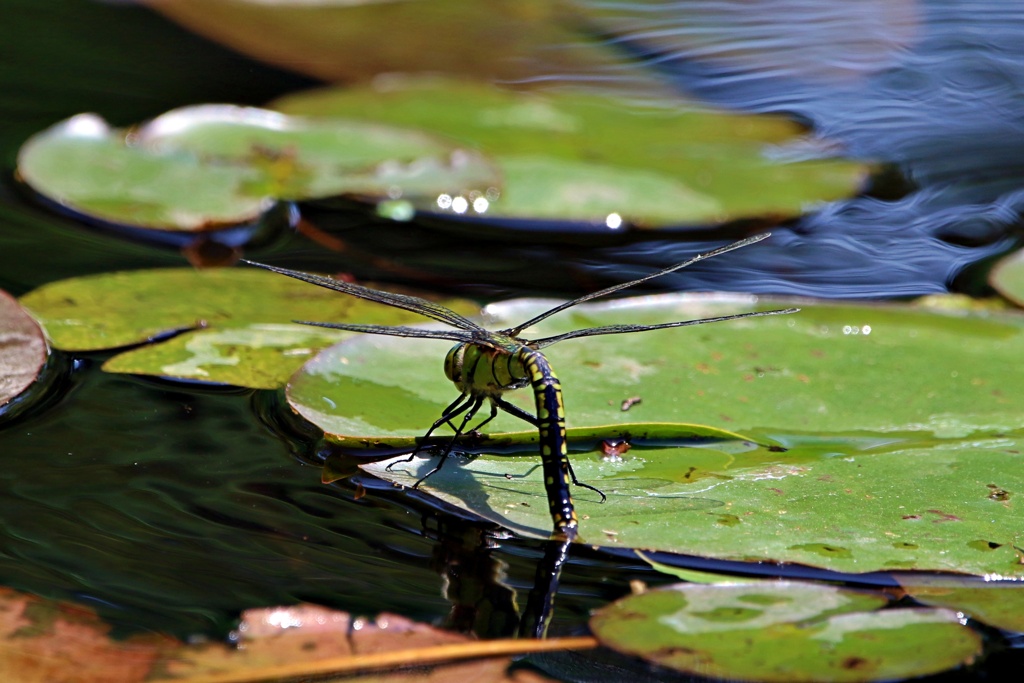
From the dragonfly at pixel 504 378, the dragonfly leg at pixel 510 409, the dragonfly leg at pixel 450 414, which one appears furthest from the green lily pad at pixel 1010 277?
the dragonfly leg at pixel 450 414

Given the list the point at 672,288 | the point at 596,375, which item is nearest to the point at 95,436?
the point at 596,375

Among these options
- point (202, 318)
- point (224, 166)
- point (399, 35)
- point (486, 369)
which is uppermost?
point (399, 35)

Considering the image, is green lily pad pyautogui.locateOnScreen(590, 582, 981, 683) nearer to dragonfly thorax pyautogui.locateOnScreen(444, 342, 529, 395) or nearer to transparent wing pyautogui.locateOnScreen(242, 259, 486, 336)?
dragonfly thorax pyautogui.locateOnScreen(444, 342, 529, 395)

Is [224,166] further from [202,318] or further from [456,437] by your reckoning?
[456,437]

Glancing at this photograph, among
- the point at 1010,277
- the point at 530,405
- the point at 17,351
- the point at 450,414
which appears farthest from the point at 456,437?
the point at 1010,277

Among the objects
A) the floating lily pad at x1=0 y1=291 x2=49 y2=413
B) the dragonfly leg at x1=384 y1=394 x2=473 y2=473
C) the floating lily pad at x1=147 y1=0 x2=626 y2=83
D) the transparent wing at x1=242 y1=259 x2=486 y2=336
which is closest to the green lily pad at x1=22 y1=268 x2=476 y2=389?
the floating lily pad at x1=0 y1=291 x2=49 y2=413

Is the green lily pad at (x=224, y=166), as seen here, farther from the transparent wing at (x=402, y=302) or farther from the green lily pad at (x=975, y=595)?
the green lily pad at (x=975, y=595)
